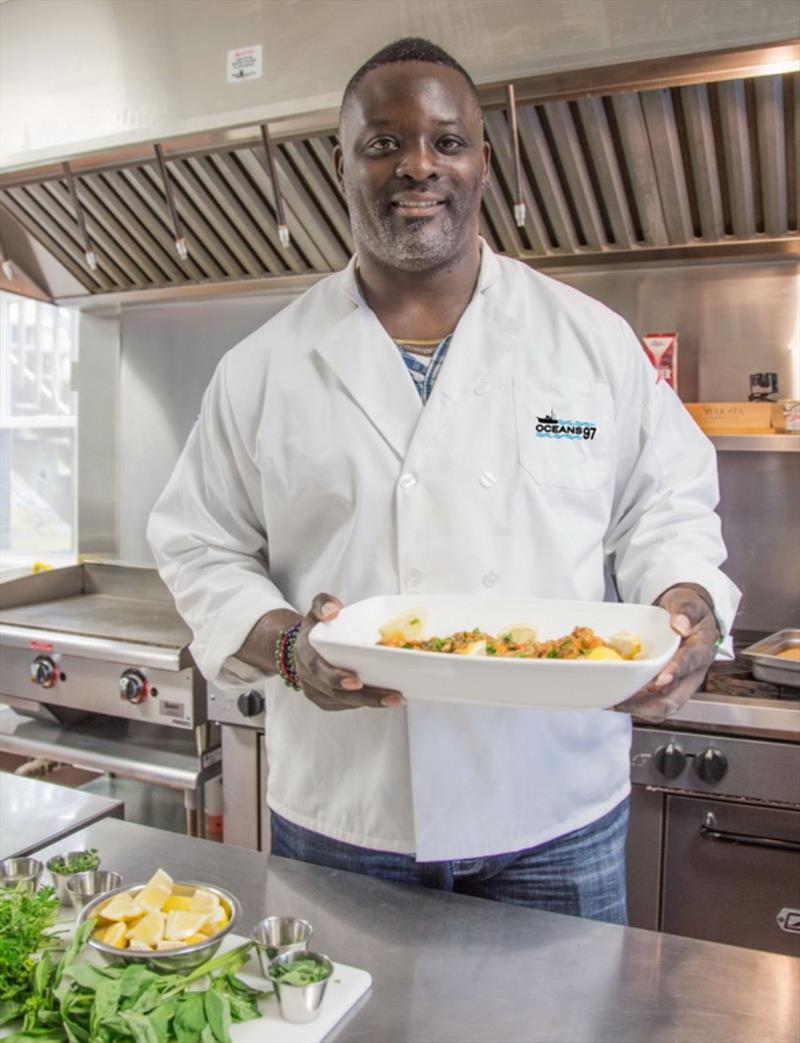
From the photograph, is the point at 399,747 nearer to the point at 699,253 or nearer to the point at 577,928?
the point at 577,928

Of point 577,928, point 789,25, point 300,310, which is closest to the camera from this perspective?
point 577,928

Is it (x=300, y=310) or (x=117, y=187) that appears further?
(x=117, y=187)

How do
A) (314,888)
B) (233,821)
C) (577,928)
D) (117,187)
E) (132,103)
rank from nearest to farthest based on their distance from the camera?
(577,928) → (314,888) → (233,821) → (132,103) → (117,187)

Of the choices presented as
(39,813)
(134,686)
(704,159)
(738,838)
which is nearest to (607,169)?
(704,159)

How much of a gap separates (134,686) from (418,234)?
5.52 ft

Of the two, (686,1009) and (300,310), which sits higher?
(300,310)

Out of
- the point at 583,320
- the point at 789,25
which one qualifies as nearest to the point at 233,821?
the point at 583,320

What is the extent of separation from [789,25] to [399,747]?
5.58ft

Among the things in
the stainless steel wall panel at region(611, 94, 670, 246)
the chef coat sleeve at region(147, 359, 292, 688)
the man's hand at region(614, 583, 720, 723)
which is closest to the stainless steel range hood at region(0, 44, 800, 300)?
the stainless steel wall panel at region(611, 94, 670, 246)

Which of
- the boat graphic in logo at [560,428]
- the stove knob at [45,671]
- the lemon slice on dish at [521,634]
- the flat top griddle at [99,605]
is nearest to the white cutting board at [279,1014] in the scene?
the lemon slice on dish at [521,634]

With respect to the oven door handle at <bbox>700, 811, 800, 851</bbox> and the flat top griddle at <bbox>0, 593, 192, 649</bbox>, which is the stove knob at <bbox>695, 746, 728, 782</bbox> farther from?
the flat top griddle at <bbox>0, 593, 192, 649</bbox>

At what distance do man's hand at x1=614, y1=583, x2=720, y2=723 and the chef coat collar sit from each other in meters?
0.59

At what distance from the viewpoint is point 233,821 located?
257cm

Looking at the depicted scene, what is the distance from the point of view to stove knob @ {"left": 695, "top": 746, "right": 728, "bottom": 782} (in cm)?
205
